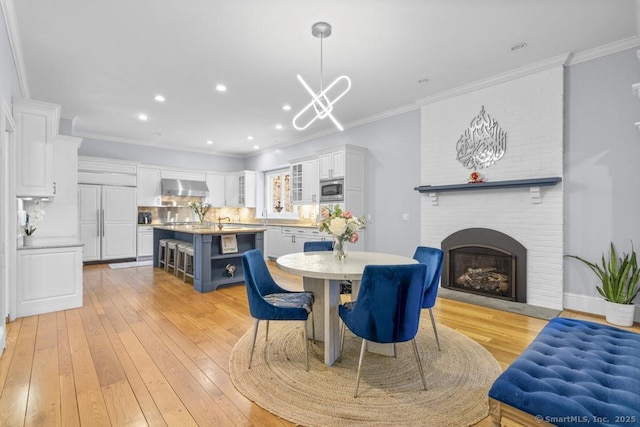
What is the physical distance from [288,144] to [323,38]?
4657mm

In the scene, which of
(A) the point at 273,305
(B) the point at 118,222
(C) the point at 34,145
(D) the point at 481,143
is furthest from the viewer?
(B) the point at 118,222

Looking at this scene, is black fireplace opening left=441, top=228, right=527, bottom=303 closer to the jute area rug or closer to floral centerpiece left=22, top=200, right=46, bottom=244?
the jute area rug

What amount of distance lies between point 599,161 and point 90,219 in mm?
8787

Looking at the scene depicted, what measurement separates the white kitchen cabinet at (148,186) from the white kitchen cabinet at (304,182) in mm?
3504

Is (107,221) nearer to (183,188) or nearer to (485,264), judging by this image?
(183,188)

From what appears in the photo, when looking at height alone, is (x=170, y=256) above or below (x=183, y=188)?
below

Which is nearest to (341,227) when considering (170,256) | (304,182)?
(304,182)

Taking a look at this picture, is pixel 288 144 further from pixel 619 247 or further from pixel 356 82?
pixel 619 247

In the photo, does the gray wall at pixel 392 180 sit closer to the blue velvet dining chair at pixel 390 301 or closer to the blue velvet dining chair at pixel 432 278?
the blue velvet dining chair at pixel 432 278

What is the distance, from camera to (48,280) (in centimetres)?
355

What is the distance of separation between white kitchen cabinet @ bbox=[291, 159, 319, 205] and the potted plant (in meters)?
4.60

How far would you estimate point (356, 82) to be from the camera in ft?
13.9

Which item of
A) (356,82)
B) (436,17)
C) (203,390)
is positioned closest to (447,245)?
(356,82)

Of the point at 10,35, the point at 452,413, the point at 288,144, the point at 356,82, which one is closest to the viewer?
the point at 452,413
